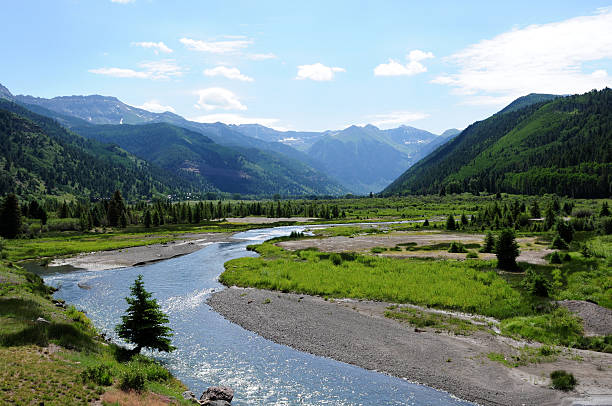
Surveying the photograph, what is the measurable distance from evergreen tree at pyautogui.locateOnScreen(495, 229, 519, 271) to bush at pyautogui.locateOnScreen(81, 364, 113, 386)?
5114cm

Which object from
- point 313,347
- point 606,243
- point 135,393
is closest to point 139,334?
point 135,393

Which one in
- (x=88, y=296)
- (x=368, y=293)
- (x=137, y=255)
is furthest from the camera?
(x=137, y=255)

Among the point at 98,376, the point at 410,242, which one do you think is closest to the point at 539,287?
the point at 98,376

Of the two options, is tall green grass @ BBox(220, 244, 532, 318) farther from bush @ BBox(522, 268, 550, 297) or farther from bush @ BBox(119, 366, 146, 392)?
bush @ BBox(119, 366, 146, 392)

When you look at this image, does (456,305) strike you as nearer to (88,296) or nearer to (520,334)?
(520,334)

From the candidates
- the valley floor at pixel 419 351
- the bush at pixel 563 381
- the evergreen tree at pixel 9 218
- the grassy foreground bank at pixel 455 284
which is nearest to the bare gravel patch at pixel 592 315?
the grassy foreground bank at pixel 455 284

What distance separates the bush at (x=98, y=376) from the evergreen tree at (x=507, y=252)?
51.1 meters

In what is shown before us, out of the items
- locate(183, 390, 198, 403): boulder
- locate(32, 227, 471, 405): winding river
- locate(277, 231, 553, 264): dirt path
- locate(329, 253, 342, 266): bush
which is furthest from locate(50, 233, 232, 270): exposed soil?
locate(183, 390, 198, 403): boulder

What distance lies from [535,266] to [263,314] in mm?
39536

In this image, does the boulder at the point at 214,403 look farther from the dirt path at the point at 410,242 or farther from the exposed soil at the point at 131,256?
the exposed soil at the point at 131,256

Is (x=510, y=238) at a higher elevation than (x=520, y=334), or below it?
higher

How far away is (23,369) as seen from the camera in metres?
18.7

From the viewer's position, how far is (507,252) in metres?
52.9

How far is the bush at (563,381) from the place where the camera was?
23.0 meters
